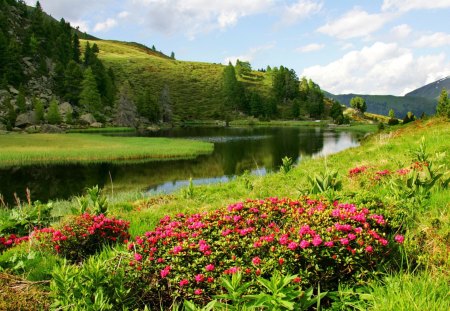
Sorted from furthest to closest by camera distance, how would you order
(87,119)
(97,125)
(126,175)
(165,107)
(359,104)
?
(359,104)
(165,107)
(87,119)
(97,125)
(126,175)

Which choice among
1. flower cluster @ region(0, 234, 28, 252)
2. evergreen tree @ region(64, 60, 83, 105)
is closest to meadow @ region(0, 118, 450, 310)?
flower cluster @ region(0, 234, 28, 252)

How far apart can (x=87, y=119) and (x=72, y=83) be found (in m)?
18.7

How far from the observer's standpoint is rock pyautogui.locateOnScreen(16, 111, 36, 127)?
9050cm

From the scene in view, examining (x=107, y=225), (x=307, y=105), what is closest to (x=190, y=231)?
(x=107, y=225)

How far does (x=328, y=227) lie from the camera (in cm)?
512

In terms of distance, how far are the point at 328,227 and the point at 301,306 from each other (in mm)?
1336

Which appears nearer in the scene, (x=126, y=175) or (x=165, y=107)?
(x=126, y=175)

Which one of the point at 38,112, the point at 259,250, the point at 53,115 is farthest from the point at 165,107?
the point at 259,250

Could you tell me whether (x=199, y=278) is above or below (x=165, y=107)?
below

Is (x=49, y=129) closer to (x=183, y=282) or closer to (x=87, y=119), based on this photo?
(x=87, y=119)

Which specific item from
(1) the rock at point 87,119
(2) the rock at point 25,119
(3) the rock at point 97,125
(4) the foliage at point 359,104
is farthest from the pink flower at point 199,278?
(4) the foliage at point 359,104

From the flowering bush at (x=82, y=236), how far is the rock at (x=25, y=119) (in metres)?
96.8

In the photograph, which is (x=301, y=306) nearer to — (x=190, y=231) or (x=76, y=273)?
(x=190, y=231)

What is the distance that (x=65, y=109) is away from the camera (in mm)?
110062
